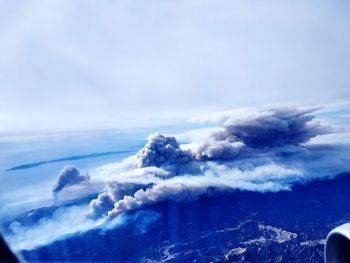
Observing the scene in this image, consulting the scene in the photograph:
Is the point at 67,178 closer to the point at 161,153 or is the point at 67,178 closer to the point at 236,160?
the point at 161,153

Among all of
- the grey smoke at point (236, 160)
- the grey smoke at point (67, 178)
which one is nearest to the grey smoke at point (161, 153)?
the grey smoke at point (236, 160)

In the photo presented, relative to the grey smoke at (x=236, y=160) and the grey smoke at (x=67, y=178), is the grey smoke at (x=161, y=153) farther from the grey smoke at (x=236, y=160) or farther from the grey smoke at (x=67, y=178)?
the grey smoke at (x=67, y=178)

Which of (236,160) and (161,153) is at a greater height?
(161,153)

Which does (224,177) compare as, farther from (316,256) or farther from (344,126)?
(344,126)

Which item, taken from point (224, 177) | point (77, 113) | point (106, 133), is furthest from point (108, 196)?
point (224, 177)

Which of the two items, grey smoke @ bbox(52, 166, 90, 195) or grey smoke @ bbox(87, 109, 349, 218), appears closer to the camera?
grey smoke @ bbox(52, 166, 90, 195)

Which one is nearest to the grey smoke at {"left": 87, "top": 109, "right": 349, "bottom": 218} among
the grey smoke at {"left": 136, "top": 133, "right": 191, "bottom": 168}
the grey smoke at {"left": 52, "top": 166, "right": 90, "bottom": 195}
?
the grey smoke at {"left": 136, "top": 133, "right": 191, "bottom": 168}

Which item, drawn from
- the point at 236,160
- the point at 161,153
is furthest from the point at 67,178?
the point at 236,160

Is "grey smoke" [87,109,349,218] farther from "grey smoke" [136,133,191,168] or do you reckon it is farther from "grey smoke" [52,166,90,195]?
"grey smoke" [52,166,90,195]
